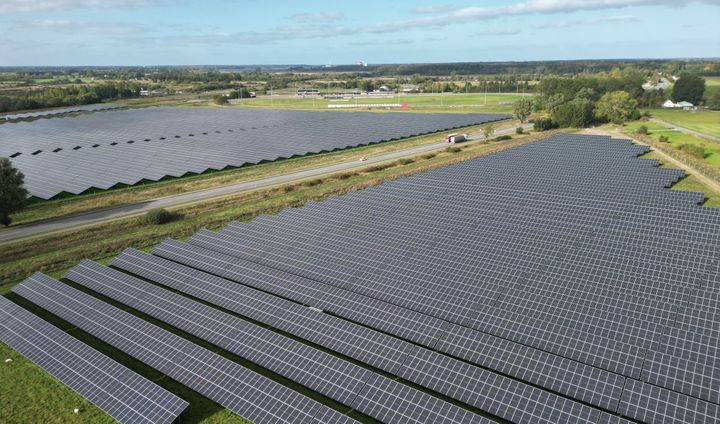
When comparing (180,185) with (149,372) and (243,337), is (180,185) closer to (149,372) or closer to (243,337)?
(149,372)

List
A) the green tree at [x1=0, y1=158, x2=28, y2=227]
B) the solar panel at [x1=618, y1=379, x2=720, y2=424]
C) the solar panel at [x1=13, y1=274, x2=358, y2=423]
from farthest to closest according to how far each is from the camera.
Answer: the green tree at [x1=0, y1=158, x2=28, y2=227], the solar panel at [x1=13, y1=274, x2=358, y2=423], the solar panel at [x1=618, y1=379, x2=720, y2=424]

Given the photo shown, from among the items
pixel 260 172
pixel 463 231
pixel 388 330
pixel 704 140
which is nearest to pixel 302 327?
pixel 388 330

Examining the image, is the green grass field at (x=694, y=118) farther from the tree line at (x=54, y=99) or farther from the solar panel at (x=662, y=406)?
the tree line at (x=54, y=99)

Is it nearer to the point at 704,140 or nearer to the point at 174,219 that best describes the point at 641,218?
the point at 174,219

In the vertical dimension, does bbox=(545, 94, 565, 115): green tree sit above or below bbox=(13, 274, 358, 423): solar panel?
above

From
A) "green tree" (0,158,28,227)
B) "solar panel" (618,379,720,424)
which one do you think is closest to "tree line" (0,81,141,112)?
"green tree" (0,158,28,227)

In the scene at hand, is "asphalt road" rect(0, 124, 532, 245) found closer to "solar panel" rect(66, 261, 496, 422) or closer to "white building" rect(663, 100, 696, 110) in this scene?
"solar panel" rect(66, 261, 496, 422)
